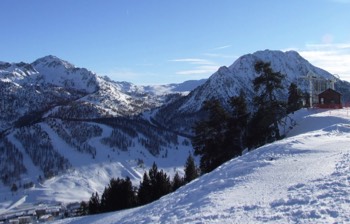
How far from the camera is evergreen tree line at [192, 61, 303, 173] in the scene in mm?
39656

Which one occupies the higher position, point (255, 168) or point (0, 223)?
point (255, 168)

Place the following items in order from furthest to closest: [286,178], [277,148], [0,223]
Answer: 1. [0,223]
2. [277,148]
3. [286,178]

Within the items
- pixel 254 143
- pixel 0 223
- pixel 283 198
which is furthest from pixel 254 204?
pixel 0 223

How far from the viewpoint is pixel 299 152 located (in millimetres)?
24141

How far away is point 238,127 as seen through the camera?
133 feet

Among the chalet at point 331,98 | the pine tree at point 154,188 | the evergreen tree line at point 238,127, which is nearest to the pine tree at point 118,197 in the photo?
the pine tree at point 154,188

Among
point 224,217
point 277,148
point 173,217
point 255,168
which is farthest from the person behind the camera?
point 277,148

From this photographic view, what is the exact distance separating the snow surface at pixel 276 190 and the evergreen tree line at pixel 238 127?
40.5ft

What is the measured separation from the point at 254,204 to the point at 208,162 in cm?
2542

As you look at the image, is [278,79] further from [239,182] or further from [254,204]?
[254,204]

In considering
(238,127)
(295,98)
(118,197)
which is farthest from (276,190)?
(295,98)

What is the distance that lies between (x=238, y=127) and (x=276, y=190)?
75.5 feet

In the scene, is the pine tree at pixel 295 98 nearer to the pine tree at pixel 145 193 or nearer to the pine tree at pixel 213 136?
the pine tree at pixel 213 136

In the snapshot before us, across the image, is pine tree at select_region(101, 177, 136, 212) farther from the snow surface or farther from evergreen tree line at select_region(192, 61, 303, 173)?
the snow surface
